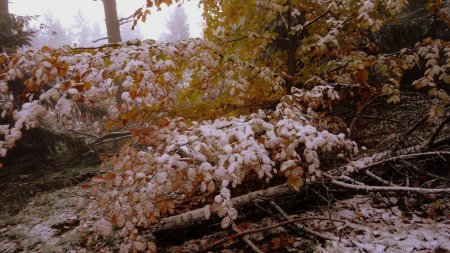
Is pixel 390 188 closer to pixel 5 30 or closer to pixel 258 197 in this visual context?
pixel 258 197

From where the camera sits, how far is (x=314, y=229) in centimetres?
432

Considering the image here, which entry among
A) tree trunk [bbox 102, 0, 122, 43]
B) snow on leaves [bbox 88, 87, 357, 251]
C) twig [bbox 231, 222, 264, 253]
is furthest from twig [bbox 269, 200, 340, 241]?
tree trunk [bbox 102, 0, 122, 43]

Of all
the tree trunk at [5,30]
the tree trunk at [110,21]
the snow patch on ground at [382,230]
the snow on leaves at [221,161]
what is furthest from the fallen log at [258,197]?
the tree trunk at [110,21]

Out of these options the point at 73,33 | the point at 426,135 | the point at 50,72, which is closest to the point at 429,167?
the point at 426,135

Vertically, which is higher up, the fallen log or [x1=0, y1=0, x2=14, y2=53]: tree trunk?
[x1=0, y1=0, x2=14, y2=53]: tree trunk

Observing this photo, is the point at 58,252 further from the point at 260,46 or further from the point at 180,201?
the point at 260,46

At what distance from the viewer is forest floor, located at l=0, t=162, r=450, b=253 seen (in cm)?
388

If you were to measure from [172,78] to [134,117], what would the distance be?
3.78 feet

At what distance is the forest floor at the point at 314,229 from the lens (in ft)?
12.7

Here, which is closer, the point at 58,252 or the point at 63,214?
the point at 58,252

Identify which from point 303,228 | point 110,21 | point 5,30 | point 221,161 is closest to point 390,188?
point 303,228

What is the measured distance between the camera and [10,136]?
2.67m

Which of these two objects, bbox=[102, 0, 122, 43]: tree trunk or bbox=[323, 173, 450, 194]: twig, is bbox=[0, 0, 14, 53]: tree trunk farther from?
bbox=[323, 173, 450, 194]: twig

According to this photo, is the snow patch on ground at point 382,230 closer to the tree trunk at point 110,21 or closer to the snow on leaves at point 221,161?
the snow on leaves at point 221,161
